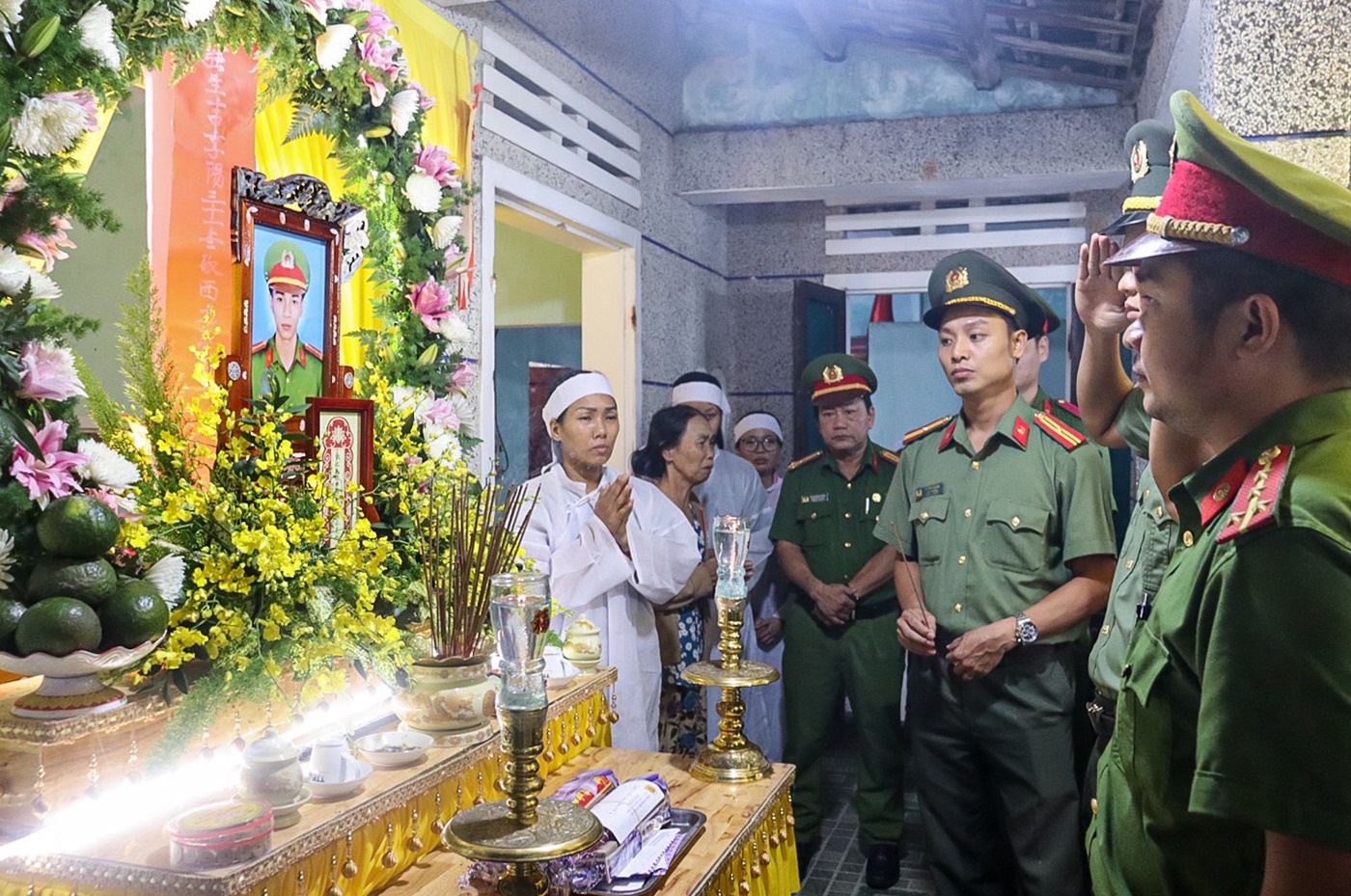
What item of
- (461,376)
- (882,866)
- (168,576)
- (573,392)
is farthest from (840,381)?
(168,576)

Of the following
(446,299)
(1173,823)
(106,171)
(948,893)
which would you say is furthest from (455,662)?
(948,893)

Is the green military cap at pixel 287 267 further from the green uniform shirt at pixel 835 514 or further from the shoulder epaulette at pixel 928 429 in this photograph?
the green uniform shirt at pixel 835 514

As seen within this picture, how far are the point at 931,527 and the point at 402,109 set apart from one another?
6.75 ft

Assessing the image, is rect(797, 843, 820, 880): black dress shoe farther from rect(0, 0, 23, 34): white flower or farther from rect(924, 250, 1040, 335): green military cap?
rect(0, 0, 23, 34): white flower

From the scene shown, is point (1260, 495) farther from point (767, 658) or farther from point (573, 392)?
point (767, 658)

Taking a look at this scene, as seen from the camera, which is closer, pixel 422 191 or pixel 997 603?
pixel 422 191

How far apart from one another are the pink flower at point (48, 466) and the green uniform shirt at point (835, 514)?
309cm

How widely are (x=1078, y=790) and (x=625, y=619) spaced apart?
1544mm

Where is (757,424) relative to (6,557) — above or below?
above

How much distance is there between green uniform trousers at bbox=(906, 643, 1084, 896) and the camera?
10.2ft

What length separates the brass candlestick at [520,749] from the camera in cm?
153

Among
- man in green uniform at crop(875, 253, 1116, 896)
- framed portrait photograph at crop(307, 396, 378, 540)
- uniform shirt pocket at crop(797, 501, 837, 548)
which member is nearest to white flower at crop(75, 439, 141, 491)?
framed portrait photograph at crop(307, 396, 378, 540)

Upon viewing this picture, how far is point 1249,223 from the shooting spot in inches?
43.1

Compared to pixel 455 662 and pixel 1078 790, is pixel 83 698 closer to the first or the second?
pixel 455 662
